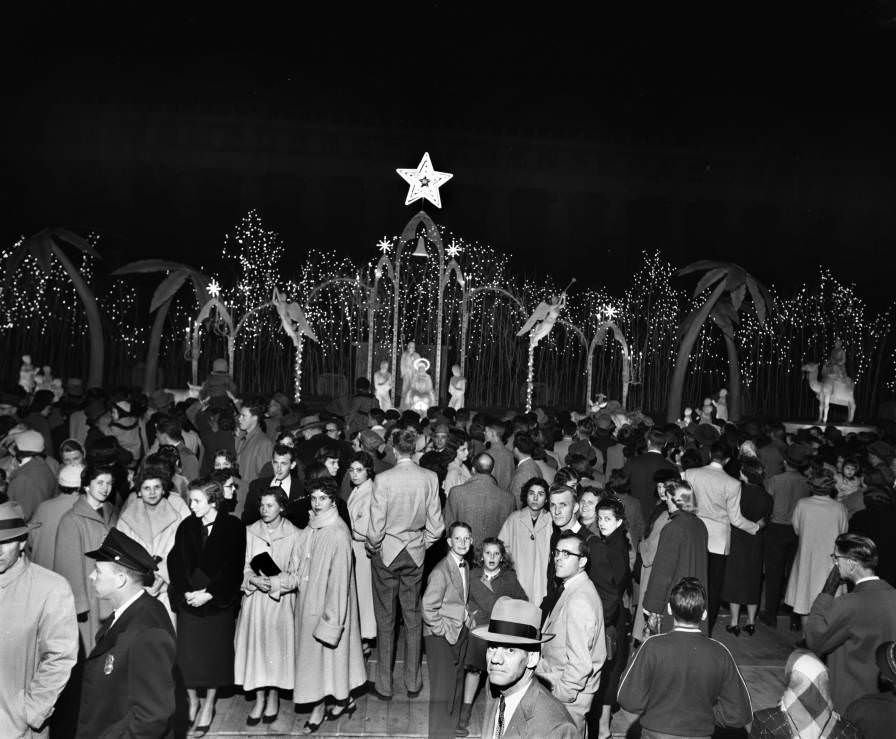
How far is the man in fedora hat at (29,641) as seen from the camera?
3.98 meters

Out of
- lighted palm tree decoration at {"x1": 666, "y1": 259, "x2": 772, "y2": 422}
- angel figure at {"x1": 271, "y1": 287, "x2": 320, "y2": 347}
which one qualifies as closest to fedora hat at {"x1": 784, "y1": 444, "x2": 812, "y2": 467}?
lighted palm tree decoration at {"x1": 666, "y1": 259, "x2": 772, "y2": 422}

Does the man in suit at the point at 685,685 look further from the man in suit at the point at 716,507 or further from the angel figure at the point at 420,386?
the angel figure at the point at 420,386

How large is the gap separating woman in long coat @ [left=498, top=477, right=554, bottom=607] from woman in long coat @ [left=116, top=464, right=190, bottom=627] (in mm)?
2137

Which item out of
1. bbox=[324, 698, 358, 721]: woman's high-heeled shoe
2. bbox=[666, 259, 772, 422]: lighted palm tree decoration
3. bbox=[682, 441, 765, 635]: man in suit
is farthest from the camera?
bbox=[666, 259, 772, 422]: lighted palm tree decoration

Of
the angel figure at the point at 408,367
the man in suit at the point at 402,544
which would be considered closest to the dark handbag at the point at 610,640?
the man in suit at the point at 402,544

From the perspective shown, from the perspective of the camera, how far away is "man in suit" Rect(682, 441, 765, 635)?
761cm

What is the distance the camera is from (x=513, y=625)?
3.42m

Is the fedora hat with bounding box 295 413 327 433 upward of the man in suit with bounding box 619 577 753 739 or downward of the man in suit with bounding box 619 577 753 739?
upward

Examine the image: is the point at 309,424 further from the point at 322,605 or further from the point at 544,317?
the point at 544,317

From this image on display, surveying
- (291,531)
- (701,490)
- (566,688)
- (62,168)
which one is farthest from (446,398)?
(62,168)

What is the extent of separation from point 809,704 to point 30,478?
529cm

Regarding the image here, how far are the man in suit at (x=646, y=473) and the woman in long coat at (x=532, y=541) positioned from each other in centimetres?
205

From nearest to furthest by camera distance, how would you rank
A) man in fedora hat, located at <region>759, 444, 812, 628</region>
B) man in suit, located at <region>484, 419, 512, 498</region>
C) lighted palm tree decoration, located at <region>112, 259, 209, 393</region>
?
man in suit, located at <region>484, 419, 512, 498</region>
man in fedora hat, located at <region>759, 444, 812, 628</region>
lighted palm tree decoration, located at <region>112, 259, 209, 393</region>

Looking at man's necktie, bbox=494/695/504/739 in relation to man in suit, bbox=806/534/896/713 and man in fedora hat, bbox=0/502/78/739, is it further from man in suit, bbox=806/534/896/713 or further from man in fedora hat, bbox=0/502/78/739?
man in suit, bbox=806/534/896/713
